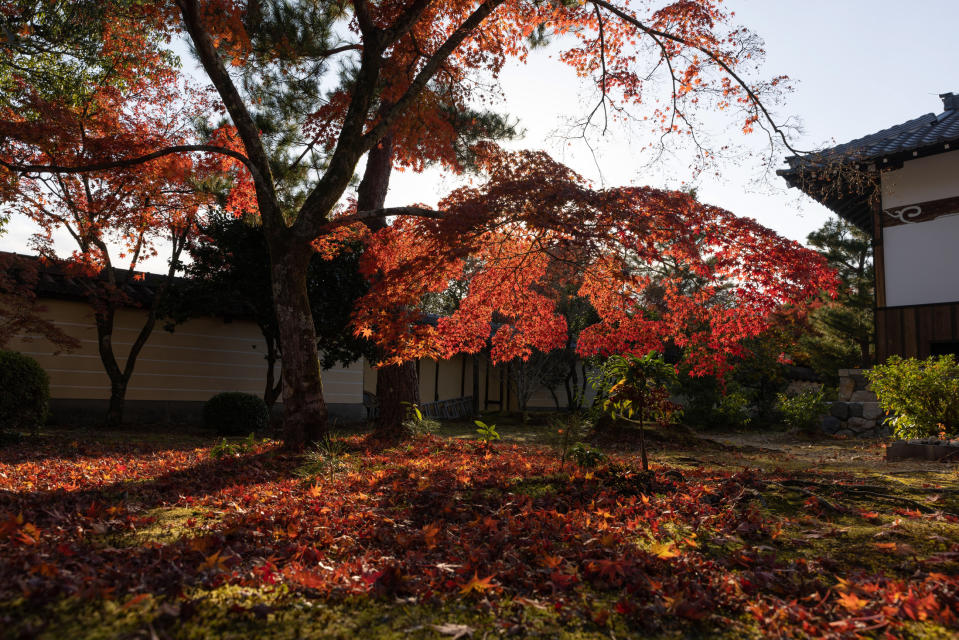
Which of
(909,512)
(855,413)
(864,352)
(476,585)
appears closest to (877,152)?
(855,413)

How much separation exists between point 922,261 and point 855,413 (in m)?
3.13

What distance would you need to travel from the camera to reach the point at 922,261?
10.1 meters

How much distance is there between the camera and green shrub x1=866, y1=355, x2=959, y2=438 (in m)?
6.67

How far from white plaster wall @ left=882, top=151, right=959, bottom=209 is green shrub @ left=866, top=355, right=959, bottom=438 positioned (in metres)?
→ 4.40

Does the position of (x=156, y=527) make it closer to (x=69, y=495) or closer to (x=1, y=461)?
(x=69, y=495)

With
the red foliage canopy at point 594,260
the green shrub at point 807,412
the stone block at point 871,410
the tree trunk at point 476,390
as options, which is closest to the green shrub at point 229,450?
the red foliage canopy at point 594,260

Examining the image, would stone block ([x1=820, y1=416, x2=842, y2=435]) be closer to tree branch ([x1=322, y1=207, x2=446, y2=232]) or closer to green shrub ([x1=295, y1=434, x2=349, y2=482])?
tree branch ([x1=322, y1=207, x2=446, y2=232])

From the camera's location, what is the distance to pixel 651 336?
652 cm

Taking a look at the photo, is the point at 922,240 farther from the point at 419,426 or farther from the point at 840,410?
the point at 419,426

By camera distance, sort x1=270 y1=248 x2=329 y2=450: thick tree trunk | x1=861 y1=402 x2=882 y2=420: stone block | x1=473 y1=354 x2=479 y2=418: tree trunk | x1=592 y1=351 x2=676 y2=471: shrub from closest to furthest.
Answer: x1=592 y1=351 x2=676 y2=471: shrub < x1=270 y1=248 x2=329 y2=450: thick tree trunk < x1=861 y1=402 x2=882 y2=420: stone block < x1=473 y1=354 x2=479 y2=418: tree trunk

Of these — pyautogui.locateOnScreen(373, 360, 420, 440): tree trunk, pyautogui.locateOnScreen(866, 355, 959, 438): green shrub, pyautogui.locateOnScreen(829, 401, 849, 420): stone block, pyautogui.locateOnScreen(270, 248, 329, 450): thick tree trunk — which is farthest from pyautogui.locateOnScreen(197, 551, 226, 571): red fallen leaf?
pyautogui.locateOnScreen(829, 401, 849, 420): stone block

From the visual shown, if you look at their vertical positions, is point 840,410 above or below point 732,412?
above

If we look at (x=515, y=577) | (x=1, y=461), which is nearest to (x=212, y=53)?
(x=1, y=461)

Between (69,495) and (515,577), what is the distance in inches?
137
